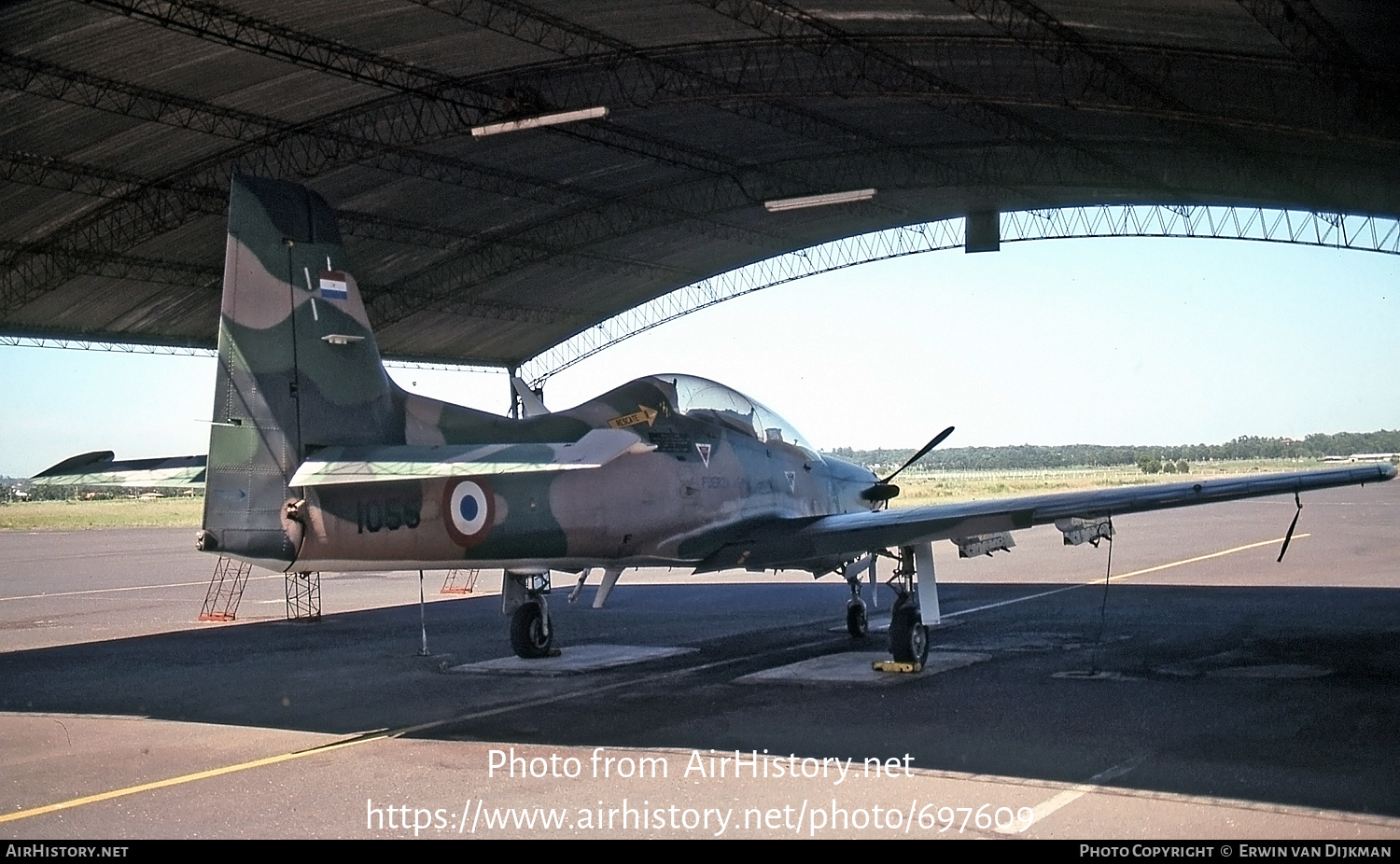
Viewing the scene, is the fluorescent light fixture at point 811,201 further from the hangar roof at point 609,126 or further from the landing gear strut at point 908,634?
the landing gear strut at point 908,634

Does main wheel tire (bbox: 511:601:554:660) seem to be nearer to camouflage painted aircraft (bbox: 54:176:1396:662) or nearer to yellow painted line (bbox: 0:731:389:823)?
camouflage painted aircraft (bbox: 54:176:1396:662)

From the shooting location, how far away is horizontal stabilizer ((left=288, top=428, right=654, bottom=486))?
11.3 m

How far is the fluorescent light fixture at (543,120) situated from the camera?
23641mm

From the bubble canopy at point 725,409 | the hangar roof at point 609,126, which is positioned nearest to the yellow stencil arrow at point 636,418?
the bubble canopy at point 725,409

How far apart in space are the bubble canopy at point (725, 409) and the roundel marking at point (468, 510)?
2716 millimetres

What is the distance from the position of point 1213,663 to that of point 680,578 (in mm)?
16299

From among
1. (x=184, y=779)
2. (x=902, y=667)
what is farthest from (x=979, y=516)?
(x=184, y=779)

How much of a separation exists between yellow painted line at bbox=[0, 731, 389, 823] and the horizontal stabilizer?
7.34ft

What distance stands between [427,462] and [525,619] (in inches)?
146

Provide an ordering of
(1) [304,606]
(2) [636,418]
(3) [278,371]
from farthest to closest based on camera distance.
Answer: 1. (1) [304,606]
2. (2) [636,418]
3. (3) [278,371]

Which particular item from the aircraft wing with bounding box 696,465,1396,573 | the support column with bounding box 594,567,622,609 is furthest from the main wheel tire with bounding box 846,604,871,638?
the support column with bounding box 594,567,622,609

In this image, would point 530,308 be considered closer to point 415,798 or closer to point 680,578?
point 680,578

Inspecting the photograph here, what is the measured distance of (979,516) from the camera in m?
12.6

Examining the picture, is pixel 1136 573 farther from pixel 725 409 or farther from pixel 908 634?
pixel 908 634
